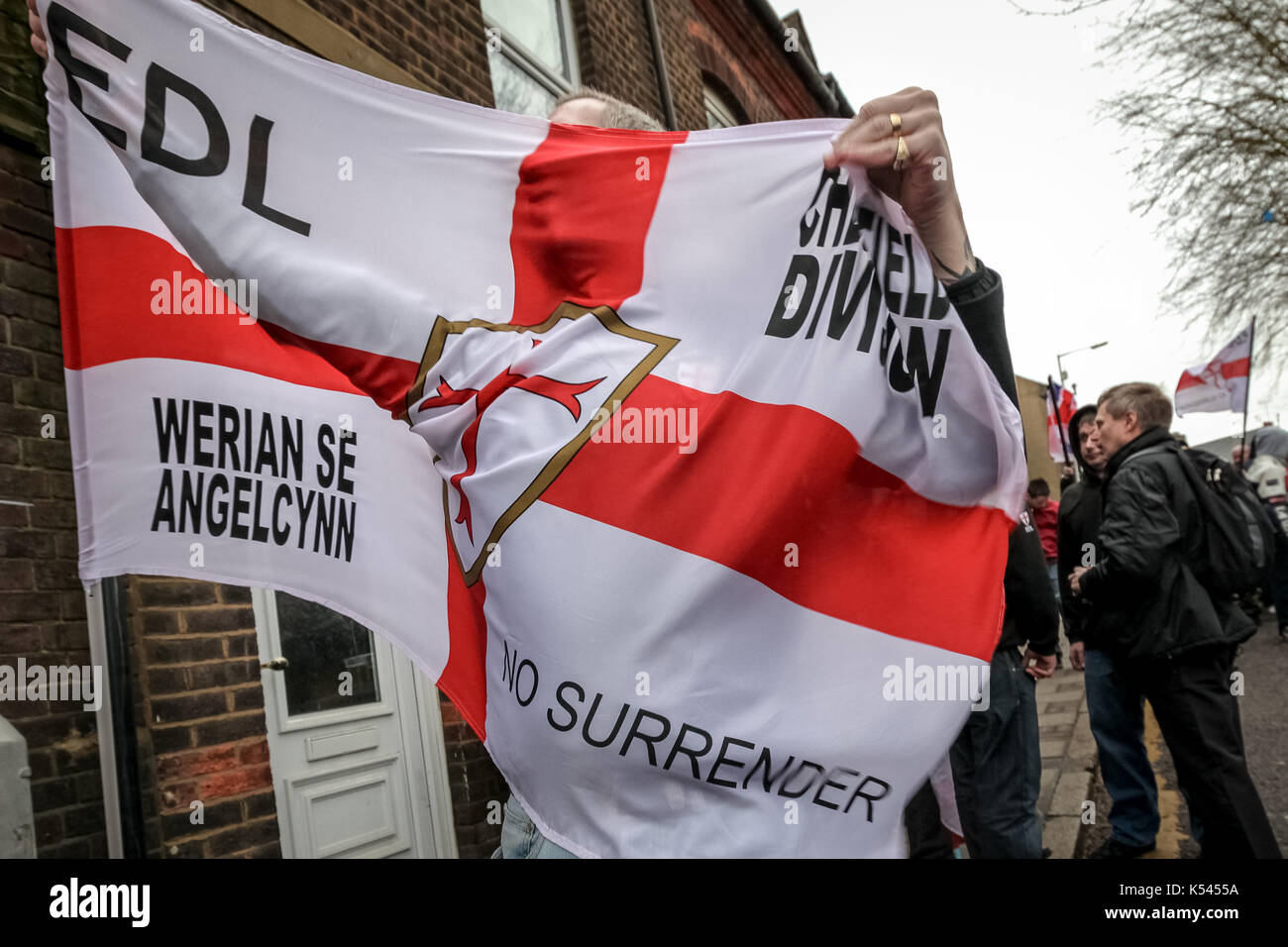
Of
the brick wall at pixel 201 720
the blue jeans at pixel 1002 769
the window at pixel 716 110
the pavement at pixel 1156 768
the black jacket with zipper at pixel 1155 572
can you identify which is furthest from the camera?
the window at pixel 716 110

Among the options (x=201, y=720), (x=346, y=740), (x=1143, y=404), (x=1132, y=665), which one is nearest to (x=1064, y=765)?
(x=1132, y=665)

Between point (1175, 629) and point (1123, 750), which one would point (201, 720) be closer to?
point (1175, 629)

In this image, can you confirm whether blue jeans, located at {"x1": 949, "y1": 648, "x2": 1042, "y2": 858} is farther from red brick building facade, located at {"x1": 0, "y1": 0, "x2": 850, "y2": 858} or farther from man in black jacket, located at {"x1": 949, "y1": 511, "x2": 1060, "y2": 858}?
red brick building facade, located at {"x1": 0, "y1": 0, "x2": 850, "y2": 858}

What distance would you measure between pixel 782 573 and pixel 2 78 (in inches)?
117

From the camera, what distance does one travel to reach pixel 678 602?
1.58 m

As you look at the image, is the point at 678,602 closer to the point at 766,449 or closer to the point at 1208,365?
the point at 766,449

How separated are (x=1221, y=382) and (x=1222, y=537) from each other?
8437 mm

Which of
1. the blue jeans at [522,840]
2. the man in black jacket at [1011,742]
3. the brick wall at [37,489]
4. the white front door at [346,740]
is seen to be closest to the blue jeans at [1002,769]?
the man in black jacket at [1011,742]

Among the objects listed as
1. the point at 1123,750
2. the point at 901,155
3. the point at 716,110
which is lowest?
the point at 1123,750

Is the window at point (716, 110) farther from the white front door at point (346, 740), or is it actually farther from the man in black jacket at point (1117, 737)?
the white front door at point (346, 740)

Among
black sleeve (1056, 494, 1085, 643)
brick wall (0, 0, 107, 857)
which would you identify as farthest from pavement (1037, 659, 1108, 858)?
brick wall (0, 0, 107, 857)

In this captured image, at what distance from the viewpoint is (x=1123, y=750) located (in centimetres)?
407

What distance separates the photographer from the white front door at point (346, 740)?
383 cm
